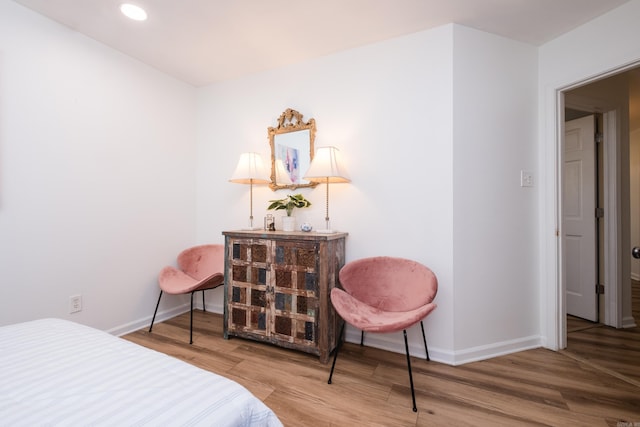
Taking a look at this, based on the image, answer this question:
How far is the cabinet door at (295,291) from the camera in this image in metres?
2.05

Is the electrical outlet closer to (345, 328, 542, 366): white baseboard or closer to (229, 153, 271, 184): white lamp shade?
(229, 153, 271, 184): white lamp shade

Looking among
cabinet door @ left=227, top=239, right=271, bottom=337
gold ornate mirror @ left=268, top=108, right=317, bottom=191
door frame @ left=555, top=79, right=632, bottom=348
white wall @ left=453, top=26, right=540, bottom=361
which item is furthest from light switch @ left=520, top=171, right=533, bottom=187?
cabinet door @ left=227, top=239, right=271, bottom=337

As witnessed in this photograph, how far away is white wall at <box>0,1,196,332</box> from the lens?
1876 millimetres

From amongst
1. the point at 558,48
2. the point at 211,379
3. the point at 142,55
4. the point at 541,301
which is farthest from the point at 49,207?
the point at 558,48

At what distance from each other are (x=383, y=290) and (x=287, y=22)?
82.2 inches

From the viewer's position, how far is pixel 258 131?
2820 millimetres

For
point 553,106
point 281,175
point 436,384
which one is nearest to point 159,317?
point 281,175

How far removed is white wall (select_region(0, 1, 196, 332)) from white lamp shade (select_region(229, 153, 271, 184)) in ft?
2.84

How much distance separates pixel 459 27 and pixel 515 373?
2.46m

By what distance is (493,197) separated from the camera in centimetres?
217

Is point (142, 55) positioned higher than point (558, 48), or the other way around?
point (142, 55)

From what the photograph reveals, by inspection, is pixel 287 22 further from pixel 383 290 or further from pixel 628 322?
pixel 628 322

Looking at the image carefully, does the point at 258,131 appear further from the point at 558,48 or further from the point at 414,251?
the point at 558,48

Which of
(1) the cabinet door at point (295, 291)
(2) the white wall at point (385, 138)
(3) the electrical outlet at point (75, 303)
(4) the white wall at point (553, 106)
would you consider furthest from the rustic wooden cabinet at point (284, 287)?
(4) the white wall at point (553, 106)
